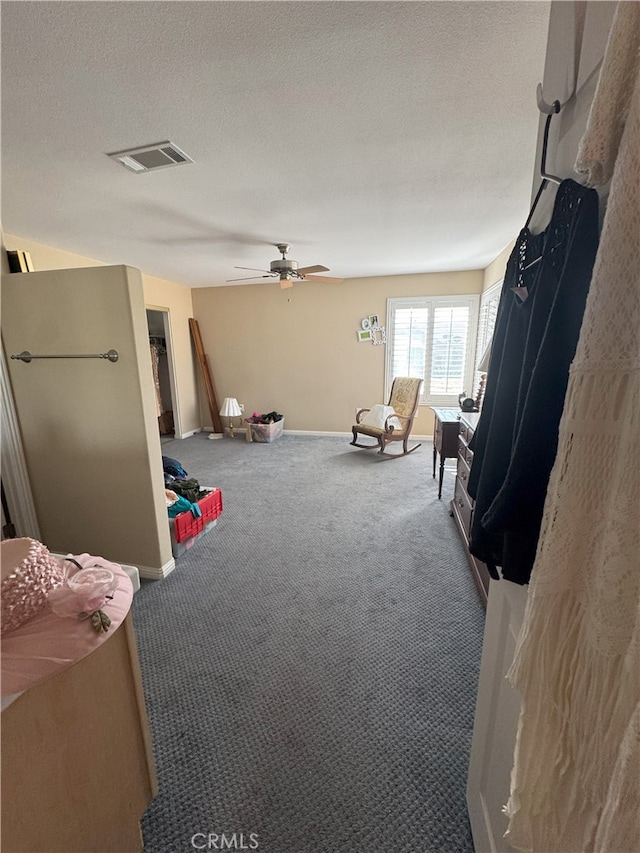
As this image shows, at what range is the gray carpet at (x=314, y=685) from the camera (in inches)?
42.7

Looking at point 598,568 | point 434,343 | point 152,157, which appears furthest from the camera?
point 434,343

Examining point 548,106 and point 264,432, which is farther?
point 264,432

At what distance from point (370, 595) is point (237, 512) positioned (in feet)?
4.99

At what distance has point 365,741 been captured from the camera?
129cm

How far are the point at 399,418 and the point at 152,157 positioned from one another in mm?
3584

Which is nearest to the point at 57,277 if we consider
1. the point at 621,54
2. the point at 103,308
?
the point at 103,308

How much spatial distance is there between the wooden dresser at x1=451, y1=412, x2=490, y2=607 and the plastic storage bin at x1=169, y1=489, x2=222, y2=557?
6.02 feet

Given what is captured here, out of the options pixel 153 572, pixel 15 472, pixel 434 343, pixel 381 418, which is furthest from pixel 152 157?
pixel 434 343

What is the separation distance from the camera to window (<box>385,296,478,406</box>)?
483 cm

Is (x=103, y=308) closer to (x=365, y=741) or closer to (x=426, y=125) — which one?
(x=426, y=125)

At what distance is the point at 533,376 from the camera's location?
0.56 metres

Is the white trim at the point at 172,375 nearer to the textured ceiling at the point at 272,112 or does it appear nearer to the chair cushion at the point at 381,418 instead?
the textured ceiling at the point at 272,112

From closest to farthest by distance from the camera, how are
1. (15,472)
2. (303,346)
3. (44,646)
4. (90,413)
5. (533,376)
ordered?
(533,376) < (44,646) < (90,413) < (15,472) < (303,346)

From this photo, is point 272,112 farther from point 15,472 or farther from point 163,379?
point 163,379
